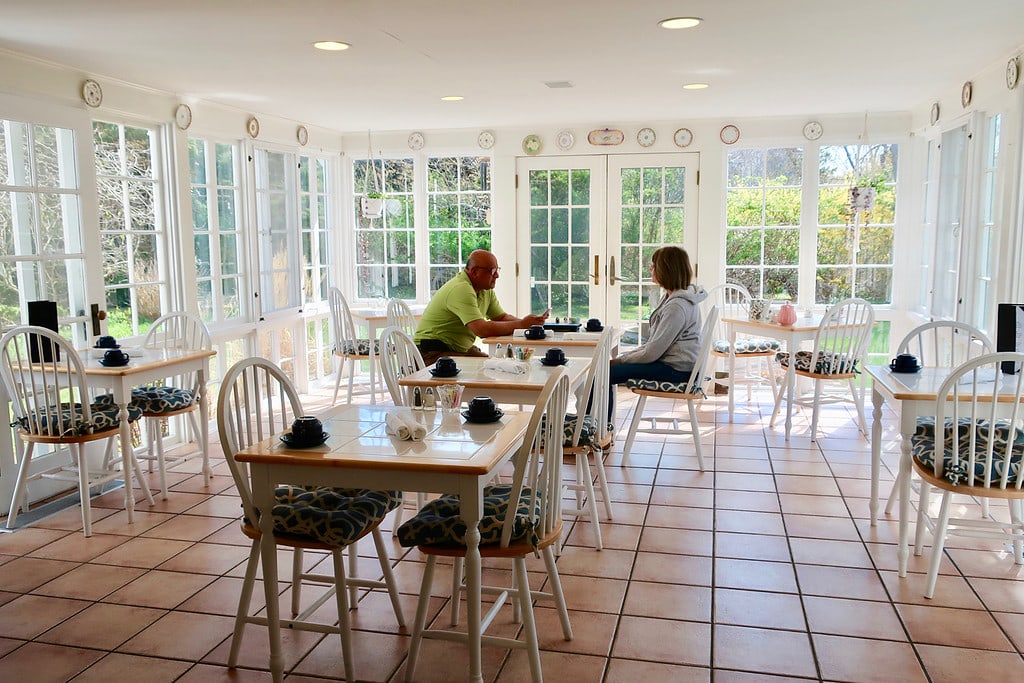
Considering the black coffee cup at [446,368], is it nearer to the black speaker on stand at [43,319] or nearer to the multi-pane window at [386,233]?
the black speaker on stand at [43,319]

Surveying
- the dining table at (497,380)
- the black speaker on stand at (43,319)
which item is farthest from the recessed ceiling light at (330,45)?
the black speaker on stand at (43,319)

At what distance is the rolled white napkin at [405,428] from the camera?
254cm

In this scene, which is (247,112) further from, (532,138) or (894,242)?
(894,242)

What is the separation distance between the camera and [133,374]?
12.8 ft

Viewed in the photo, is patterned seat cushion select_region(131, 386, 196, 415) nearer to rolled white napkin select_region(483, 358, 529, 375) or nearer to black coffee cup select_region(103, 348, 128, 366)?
black coffee cup select_region(103, 348, 128, 366)

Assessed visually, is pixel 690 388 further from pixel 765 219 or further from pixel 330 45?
pixel 765 219

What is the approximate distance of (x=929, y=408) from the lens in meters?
3.20

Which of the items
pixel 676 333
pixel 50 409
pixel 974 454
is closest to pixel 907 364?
pixel 974 454

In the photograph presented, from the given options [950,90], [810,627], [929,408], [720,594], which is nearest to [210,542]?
[720,594]

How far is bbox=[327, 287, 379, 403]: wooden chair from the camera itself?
6219 mm

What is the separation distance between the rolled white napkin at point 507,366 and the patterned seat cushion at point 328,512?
102 centimetres

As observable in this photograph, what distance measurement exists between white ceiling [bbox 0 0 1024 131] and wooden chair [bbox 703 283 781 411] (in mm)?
1497

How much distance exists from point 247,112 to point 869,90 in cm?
422

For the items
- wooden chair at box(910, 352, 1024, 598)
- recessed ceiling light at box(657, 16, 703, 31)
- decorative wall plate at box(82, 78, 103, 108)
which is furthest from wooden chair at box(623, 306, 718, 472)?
decorative wall plate at box(82, 78, 103, 108)
